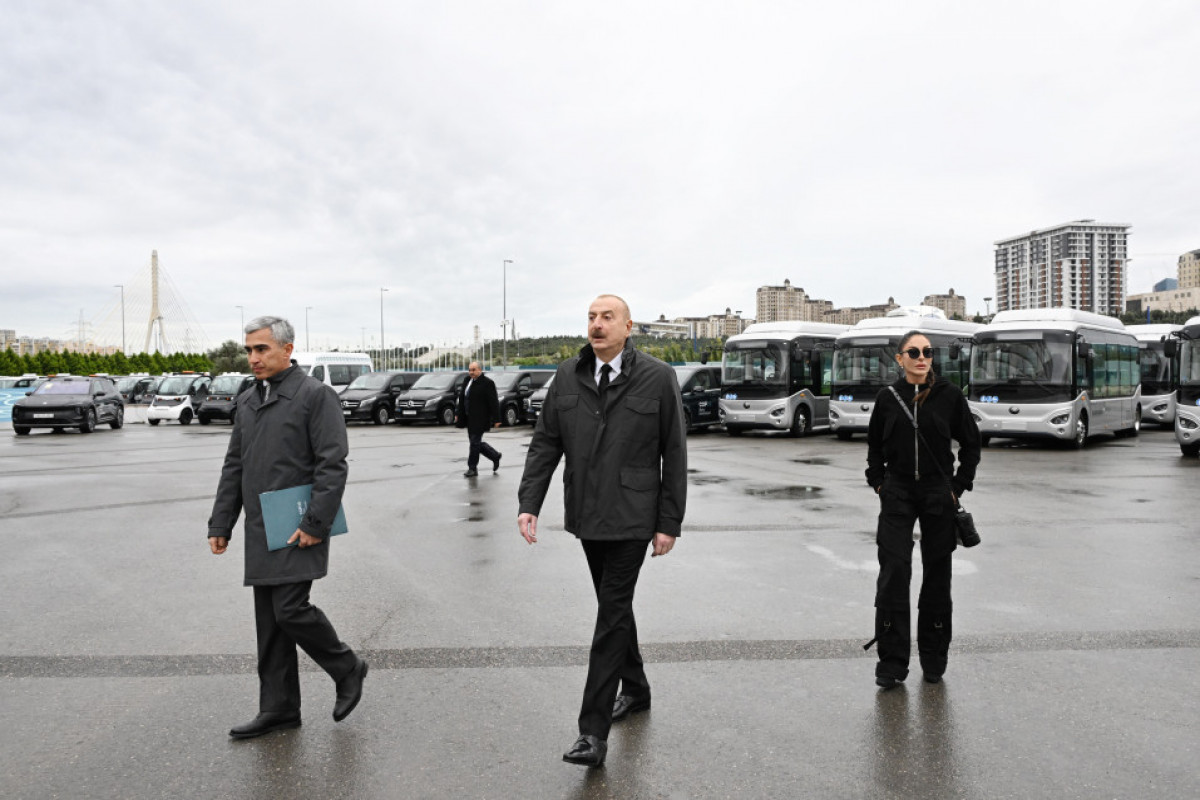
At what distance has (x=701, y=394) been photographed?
25.4m

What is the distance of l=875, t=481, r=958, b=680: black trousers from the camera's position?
14.9ft

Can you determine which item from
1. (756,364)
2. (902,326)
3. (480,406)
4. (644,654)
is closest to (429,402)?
(756,364)

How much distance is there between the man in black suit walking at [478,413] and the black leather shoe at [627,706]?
9.84 m

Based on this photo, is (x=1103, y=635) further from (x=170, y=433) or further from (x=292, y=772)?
(x=170, y=433)

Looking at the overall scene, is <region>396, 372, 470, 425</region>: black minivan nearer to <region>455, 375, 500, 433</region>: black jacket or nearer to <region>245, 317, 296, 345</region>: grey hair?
<region>455, 375, 500, 433</region>: black jacket

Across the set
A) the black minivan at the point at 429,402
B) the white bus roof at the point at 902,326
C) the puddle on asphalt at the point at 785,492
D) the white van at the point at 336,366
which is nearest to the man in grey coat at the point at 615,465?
the puddle on asphalt at the point at 785,492

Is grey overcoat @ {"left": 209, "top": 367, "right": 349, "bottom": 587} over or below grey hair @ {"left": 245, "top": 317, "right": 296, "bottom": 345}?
below

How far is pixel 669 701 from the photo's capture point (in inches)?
173

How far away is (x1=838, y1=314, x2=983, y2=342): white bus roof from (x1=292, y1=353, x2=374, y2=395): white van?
60.4 ft

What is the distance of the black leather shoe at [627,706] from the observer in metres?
4.15

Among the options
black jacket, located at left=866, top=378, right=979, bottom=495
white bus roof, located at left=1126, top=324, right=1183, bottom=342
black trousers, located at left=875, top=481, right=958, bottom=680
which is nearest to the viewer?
black trousers, located at left=875, top=481, right=958, bottom=680

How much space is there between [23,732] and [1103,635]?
570 cm

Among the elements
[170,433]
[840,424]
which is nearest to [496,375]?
[170,433]

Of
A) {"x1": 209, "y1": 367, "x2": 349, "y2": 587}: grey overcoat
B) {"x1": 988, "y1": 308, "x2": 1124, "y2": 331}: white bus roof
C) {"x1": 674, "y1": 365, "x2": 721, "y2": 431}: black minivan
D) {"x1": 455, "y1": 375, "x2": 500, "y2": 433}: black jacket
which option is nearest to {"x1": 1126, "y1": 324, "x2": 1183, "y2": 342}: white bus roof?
{"x1": 988, "y1": 308, "x2": 1124, "y2": 331}: white bus roof
